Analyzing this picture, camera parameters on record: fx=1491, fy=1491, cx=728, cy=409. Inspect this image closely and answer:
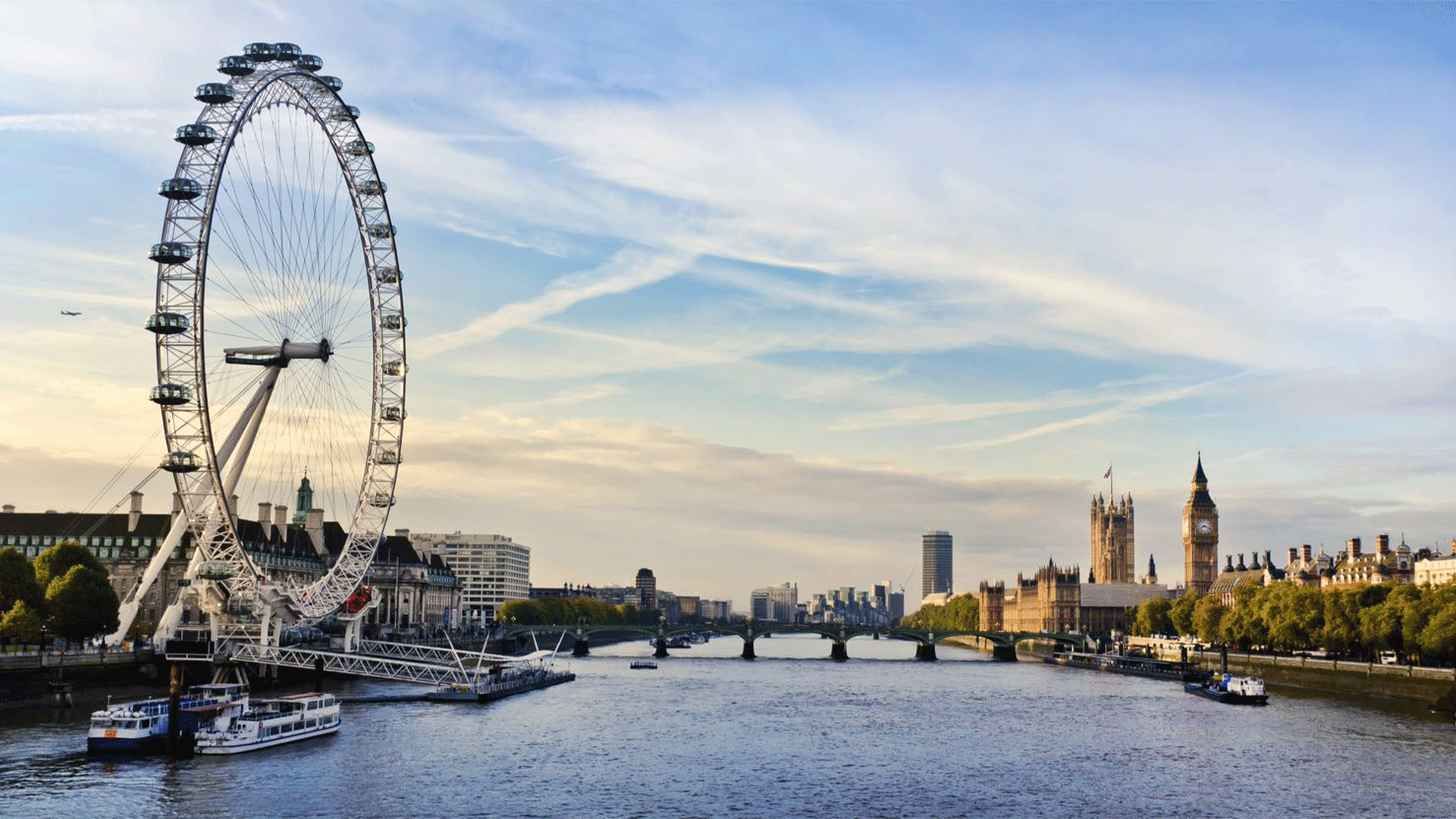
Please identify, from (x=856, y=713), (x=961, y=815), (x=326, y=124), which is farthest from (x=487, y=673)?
(x=961, y=815)

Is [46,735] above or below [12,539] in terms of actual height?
below

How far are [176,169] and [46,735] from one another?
33.7 metres

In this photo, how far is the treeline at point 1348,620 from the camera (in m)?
122

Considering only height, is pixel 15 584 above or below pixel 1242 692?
above

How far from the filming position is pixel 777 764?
80.2 meters

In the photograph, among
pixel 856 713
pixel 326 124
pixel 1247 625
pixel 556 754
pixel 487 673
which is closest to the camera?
pixel 556 754

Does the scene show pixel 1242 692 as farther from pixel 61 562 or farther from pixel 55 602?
pixel 61 562

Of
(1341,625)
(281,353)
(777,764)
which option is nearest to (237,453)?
(281,353)

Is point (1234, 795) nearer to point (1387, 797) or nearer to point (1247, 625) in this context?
point (1387, 797)

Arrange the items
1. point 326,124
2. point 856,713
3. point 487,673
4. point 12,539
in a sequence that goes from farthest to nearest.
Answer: point 12,539, point 487,673, point 856,713, point 326,124

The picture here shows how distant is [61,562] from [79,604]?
10.7m

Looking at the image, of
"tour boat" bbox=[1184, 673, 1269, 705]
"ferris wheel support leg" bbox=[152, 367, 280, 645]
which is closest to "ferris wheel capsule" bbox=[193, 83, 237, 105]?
"ferris wheel support leg" bbox=[152, 367, 280, 645]

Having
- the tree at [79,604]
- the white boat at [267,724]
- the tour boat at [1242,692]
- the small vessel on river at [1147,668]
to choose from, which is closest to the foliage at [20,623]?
the tree at [79,604]

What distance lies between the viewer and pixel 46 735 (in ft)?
249
